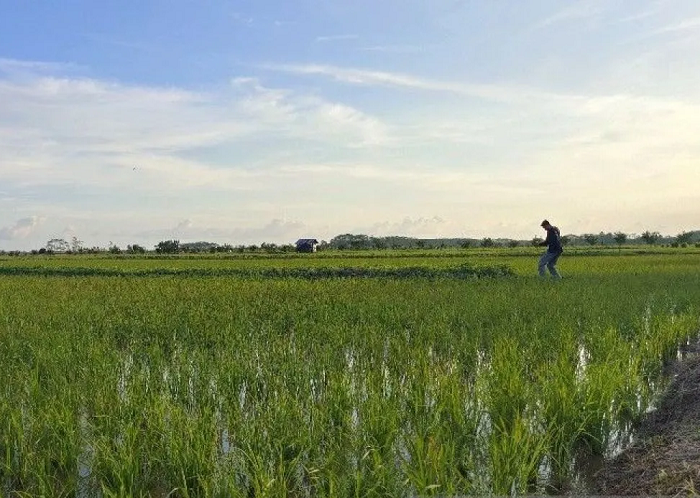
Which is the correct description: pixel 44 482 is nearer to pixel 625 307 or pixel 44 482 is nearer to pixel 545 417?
pixel 545 417

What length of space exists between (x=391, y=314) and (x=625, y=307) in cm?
301

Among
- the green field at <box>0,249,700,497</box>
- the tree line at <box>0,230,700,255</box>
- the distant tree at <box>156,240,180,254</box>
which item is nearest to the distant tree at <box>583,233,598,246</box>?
the tree line at <box>0,230,700,255</box>

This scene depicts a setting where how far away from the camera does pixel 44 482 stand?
8.86 ft

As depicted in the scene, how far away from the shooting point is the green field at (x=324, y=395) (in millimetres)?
2795

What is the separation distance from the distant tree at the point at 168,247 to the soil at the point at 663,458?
133ft

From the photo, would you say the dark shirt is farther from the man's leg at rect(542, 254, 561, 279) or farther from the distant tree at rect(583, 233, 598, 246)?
the distant tree at rect(583, 233, 598, 246)

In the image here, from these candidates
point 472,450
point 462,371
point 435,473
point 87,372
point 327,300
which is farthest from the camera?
point 327,300

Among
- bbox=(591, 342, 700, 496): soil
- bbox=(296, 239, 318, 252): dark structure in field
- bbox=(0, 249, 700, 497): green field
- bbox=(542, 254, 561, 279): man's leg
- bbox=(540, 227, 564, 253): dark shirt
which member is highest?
bbox=(296, 239, 318, 252): dark structure in field

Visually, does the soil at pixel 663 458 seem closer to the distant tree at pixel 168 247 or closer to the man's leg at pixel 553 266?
the man's leg at pixel 553 266

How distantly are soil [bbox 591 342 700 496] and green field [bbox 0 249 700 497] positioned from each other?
17cm

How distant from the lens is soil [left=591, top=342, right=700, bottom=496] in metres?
2.62

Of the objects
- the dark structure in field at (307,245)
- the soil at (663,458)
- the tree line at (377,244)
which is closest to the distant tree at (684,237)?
the tree line at (377,244)

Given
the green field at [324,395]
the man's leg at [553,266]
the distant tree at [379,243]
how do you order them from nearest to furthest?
the green field at [324,395], the man's leg at [553,266], the distant tree at [379,243]

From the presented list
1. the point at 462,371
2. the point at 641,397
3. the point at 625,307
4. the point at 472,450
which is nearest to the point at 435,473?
the point at 472,450
